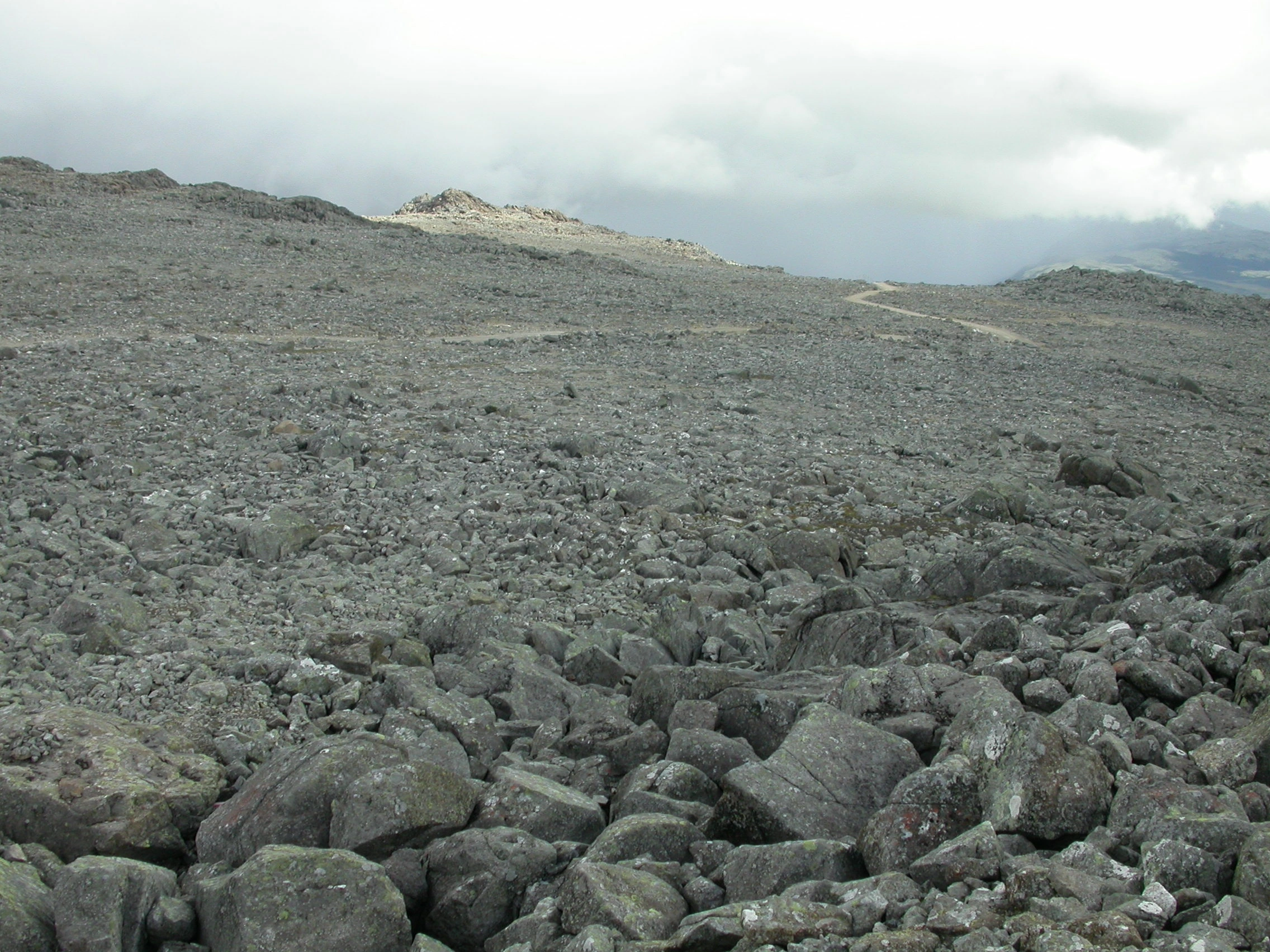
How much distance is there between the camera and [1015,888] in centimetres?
398

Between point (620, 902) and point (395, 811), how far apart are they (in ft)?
4.97

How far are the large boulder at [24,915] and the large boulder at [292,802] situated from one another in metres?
0.84

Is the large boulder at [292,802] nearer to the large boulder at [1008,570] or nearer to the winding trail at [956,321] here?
the large boulder at [1008,570]

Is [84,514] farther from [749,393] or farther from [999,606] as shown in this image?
[749,393]

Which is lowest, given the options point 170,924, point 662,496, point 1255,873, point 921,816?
point 170,924

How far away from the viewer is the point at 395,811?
5.28 meters

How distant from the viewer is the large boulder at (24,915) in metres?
4.49

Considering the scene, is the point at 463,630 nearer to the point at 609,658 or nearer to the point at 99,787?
the point at 609,658

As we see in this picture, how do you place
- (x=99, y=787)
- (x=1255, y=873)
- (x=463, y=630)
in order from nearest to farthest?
1. (x=1255, y=873)
2. (x=99, y=787)
3. (x=463, y=630)

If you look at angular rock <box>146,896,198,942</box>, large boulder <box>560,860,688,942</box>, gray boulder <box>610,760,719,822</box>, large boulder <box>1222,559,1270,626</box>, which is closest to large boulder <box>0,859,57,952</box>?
angular rock <box>146,896,198,942</box>

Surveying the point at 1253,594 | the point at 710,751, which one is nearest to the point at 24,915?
the point at 710,751

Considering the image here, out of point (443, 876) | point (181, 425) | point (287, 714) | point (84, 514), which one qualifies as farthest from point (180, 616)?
point (181, 425)

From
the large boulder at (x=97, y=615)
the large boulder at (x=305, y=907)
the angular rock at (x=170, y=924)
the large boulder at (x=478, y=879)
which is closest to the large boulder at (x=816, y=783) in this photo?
the large boulder at (x=478, y=879)

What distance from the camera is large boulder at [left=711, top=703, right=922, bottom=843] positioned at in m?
5.20
